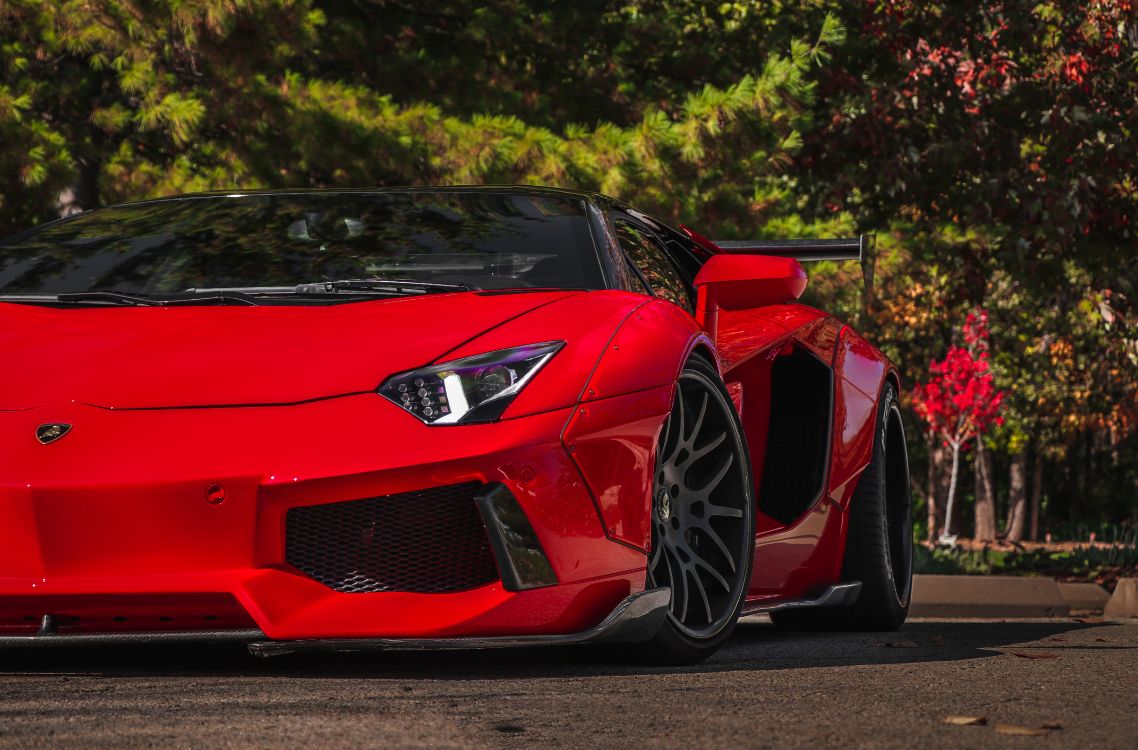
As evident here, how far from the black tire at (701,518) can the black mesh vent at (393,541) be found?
2.17 ft

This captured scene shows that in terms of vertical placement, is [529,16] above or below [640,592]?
above

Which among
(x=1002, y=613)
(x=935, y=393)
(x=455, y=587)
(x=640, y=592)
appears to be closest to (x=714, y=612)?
(x=640, y=592)

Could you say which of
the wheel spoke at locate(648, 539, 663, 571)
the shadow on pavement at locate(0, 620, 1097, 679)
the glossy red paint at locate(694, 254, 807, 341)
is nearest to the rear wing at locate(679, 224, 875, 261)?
the glossy red paint at locate(694, 254, 807, 341)

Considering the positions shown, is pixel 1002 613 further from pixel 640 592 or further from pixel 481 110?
pixel 481 110

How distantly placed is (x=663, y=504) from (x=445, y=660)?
2.27 feet

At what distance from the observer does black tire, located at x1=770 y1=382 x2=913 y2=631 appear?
6.07 metres

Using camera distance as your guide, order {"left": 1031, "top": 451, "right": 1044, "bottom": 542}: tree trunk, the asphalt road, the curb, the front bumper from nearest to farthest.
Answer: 1. the asphalt road
2. the front bumper
3. the curb
4. {"left": 1031, "top": 451, "right": 1044, "bottom": 542}: tree trunk

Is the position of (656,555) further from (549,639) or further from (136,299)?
(136,299)

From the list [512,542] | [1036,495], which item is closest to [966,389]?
[1036,495]

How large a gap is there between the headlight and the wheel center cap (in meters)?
0.61

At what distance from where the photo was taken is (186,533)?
3754 millimetres

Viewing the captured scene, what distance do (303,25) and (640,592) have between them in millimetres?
9423

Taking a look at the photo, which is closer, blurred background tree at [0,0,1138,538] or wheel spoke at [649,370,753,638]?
wheel spoke at [649,370,753,638]

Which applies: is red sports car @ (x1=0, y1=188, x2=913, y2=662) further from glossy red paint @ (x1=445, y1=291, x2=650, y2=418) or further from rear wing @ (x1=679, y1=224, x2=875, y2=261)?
rear wing @ (x1=679, y1=224, x2=875, y2=261)
